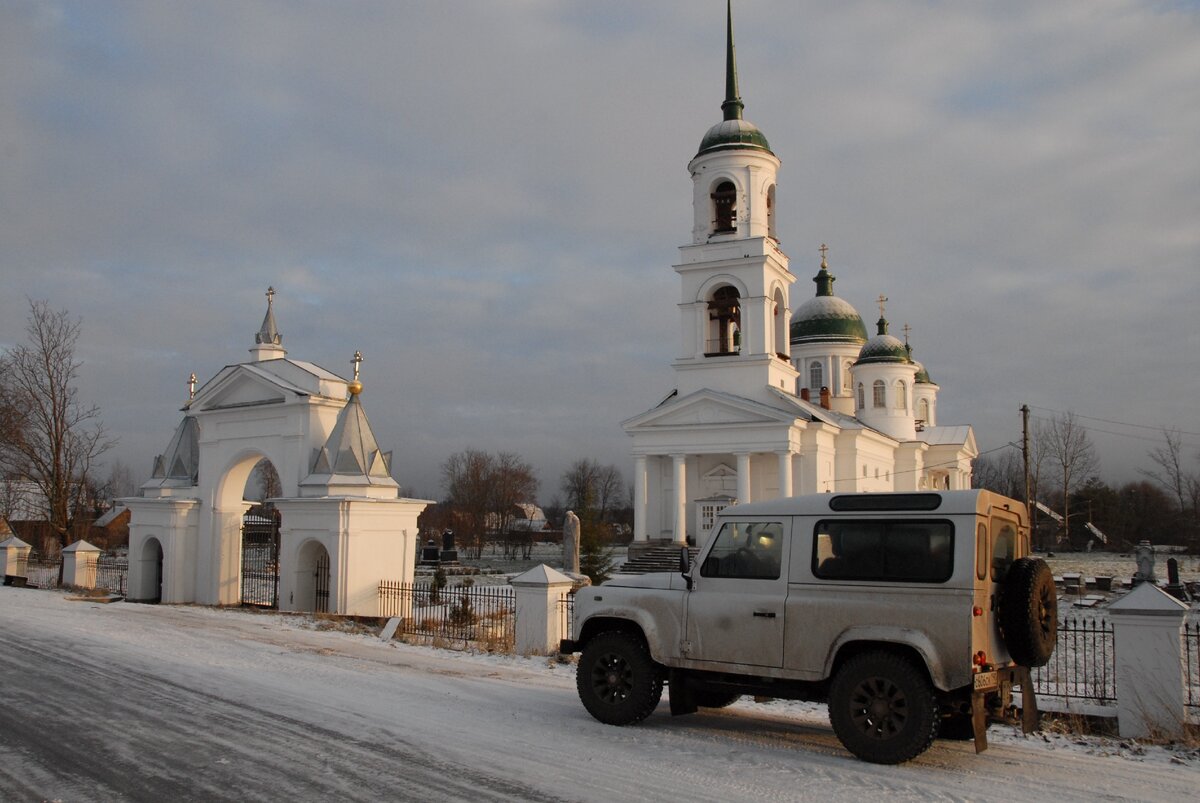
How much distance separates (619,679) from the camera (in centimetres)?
909

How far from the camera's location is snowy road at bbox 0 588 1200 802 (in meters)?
6.75

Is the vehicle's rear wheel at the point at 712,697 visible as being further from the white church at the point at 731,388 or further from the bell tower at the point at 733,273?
the bell tower at the point at 733,273

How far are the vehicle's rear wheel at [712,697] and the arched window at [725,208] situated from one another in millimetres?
28497

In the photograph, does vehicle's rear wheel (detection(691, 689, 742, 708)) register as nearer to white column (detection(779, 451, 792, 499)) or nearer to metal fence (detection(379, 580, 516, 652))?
metal fence (detection(379, 580, 516, 652))

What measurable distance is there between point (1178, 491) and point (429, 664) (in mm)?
63574

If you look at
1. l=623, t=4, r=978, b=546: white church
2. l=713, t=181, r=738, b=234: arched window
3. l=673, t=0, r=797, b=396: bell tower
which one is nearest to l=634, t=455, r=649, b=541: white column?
l=623, t=4, r=978, b=546: white church

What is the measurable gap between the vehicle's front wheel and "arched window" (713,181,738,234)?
93.8ft

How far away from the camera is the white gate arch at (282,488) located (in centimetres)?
2134

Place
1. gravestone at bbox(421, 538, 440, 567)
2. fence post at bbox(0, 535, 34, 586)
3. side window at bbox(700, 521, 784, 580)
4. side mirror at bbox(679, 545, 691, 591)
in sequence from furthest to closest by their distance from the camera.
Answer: gravestone at bbox(421, 538, 440, 567) → fence post at bbox(0, 535, 34, 586) → side mirror at bbox(679, 545, 691, 591) → side window at bbox(700, 521, 784, 580)

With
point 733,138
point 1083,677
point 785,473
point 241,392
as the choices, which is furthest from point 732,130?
point 1083,677

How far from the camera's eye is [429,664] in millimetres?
13445

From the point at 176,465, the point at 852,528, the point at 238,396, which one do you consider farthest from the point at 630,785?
the point at 176,465

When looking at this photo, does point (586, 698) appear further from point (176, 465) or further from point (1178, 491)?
point (1178, 491)

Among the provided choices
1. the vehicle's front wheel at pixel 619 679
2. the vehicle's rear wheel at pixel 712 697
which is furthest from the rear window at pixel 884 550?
the vehicle's front wheel at pixel 619 679
